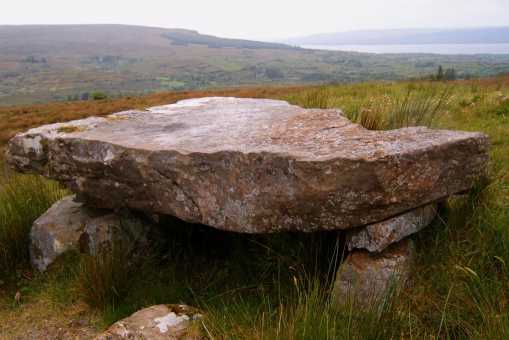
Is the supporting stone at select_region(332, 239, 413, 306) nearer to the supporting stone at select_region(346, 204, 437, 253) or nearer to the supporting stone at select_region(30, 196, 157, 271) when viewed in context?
the supporting stone at select_region(346, 204, 437, 253)

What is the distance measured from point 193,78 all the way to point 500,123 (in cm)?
17833

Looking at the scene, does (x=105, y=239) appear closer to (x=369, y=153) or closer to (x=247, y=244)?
(x=247, y=244)

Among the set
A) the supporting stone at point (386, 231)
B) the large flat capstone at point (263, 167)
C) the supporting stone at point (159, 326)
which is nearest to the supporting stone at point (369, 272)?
the supporting stone at point (386, 231)

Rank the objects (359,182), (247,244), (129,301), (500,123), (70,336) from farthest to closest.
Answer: (500,123)
(247,244)
(129,301)
(70,336)
(359,182)

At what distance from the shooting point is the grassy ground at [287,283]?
2838 millimetres

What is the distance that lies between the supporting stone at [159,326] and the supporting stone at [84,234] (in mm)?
1353

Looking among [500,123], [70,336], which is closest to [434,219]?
[70,336]

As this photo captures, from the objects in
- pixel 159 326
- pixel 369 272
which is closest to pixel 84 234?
pixel 159 326

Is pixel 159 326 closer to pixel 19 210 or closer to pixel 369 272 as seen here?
pixel 369 272

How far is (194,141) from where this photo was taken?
411 cm

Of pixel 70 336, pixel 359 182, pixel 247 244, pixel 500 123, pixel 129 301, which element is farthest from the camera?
pixel 500 123

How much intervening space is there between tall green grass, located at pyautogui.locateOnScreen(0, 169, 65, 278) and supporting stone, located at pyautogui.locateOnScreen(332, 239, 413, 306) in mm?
3791

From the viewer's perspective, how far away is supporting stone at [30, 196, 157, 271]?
480 cm

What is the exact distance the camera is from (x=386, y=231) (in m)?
3.44
